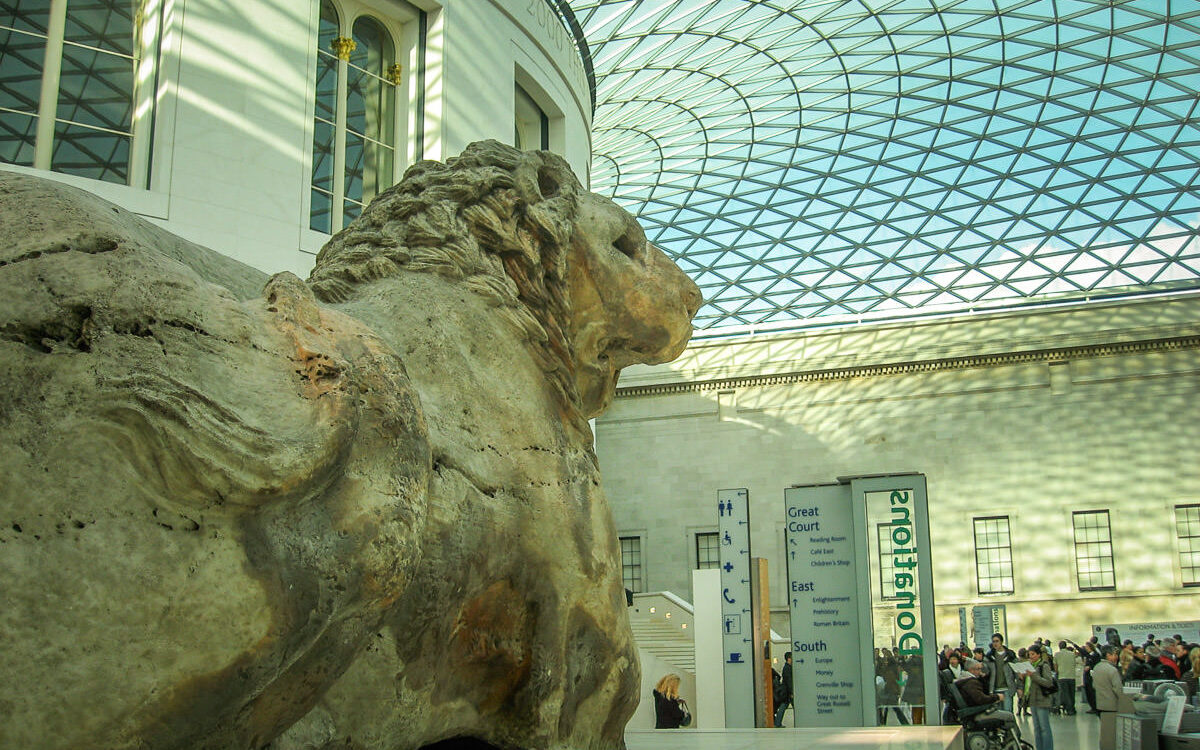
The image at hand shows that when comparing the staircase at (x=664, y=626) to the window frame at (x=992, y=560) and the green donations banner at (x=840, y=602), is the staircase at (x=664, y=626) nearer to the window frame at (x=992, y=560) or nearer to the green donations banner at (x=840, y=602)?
the window frame at (x=992, y=560)

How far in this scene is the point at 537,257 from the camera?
3.82 metres

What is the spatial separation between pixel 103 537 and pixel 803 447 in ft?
127

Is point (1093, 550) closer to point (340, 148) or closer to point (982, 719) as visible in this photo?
point (982, 719)

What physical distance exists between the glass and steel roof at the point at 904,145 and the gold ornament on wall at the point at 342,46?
17807 mm

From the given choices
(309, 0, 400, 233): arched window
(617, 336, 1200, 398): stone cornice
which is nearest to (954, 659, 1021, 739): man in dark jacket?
(309, 0, 400, 233): arched window

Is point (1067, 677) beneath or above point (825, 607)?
beneath

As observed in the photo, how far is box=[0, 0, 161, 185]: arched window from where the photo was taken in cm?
1202

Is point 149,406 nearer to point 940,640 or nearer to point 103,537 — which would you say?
point 103,537

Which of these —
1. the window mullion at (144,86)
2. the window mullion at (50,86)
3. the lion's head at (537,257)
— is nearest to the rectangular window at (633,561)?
the window mullion at (144,86)

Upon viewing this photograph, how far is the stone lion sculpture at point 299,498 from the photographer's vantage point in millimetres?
2045

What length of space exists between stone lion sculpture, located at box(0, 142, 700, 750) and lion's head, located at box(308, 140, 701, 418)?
2 cm

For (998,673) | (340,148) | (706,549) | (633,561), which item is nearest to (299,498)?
(340,148)

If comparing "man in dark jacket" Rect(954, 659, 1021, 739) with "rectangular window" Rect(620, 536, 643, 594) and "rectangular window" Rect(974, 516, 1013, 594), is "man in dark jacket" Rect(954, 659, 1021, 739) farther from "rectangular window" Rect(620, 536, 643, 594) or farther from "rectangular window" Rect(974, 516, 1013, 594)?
"rectangular window" Rect(620, 536, 643, 594)

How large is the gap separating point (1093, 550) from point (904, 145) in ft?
57.5
